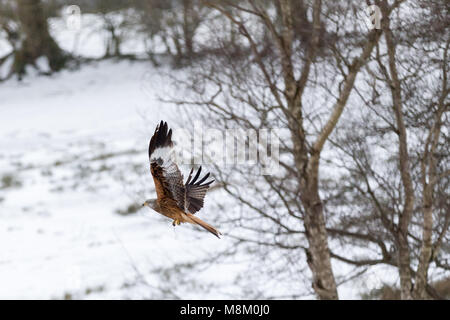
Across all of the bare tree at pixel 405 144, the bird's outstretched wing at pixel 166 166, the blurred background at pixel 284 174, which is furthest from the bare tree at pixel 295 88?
the bird's outstretched wing at pixel 166 166

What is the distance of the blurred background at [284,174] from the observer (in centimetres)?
709

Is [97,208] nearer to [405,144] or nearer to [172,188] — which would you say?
[405,144]

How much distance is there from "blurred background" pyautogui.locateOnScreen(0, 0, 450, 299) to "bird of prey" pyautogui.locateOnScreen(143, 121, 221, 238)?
1427 mm

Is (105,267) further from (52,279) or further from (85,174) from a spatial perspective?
(85,174)

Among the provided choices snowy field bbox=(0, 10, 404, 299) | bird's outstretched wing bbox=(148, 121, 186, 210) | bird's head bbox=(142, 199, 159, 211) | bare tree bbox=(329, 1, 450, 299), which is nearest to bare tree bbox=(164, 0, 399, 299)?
bare tree bbox=(329, 1, 450, 299)

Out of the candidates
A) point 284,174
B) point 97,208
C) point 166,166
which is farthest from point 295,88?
point 97,208

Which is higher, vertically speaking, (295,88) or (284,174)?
(295,88)

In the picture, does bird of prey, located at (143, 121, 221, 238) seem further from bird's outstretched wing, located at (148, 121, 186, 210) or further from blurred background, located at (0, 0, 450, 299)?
blurred background, located at (0, 0, 450, 299)

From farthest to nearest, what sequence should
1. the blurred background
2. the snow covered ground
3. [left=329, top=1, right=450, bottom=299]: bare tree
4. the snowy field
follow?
the snow covered ground, the snowy field, the blurred background, [left=329, top=1, right=450, bottom=299]: bare tree

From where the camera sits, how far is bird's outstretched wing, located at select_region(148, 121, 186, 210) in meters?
1.76

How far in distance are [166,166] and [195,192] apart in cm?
11

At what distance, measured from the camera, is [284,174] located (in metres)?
9.09

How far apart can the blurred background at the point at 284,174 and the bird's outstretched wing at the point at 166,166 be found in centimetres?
142

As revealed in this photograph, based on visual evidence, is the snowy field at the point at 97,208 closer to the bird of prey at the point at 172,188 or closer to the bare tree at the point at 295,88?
the bare tree at the point at 295,88
